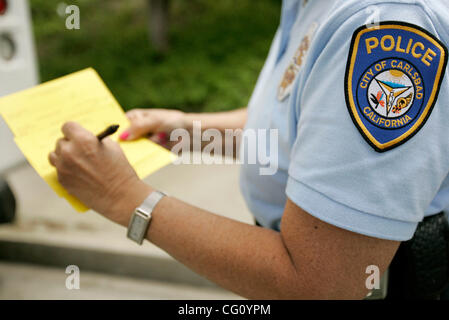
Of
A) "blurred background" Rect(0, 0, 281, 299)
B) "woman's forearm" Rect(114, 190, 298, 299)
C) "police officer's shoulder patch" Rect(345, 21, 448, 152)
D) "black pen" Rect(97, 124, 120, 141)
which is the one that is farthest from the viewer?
"blurred background" Rect(0, 0, 281, 299)

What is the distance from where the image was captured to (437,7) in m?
0.76

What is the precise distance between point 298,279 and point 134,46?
4506 mm

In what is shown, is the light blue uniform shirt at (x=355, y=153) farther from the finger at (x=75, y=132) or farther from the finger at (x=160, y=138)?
the finger at (x=160, y=138)

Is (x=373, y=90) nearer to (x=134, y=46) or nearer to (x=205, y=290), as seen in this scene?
(x=205, y=290)

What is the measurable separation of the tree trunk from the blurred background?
11mm

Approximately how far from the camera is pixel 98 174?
1082mm

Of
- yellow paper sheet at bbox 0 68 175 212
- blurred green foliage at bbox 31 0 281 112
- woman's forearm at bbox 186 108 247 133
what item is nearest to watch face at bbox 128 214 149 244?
yellow paper sheet at bbox 0 68 175 212

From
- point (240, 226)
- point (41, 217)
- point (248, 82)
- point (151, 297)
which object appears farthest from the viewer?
point (248, 82)

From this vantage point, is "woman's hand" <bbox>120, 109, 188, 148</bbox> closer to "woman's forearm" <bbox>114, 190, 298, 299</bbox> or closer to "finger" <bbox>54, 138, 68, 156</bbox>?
"finger" <bbox>54, 138, 68, 156</bbox>

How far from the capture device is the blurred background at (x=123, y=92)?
7.74ft

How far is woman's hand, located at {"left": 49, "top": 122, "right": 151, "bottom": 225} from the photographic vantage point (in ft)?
3.52

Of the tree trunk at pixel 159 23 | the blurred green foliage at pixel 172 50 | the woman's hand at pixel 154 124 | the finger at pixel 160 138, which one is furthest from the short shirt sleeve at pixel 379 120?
the tree trunk at pixel 159 23

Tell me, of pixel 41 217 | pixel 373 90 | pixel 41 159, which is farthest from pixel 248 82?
pixel 373 90

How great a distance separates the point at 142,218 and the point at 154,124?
449 millimetres
